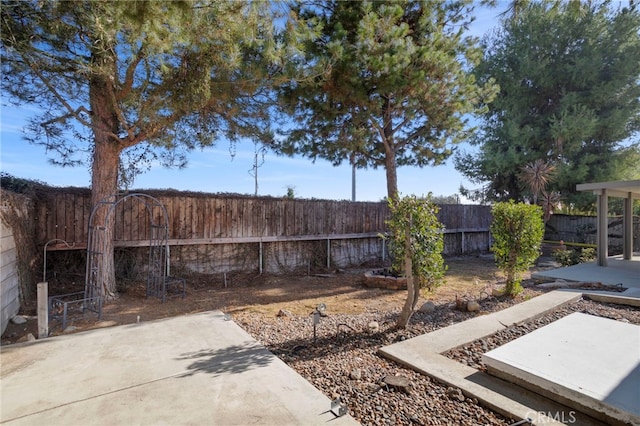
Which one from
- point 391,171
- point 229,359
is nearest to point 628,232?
point 391,171

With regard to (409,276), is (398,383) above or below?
below

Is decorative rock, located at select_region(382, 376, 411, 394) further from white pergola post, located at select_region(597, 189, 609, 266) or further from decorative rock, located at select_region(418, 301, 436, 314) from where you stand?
white pergola post, located at select_region(597, 189, 609, 266)

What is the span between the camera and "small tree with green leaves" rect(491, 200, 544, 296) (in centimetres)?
504

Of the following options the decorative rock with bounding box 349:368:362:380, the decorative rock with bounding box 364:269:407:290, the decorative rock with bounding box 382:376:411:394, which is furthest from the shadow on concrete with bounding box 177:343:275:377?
the decorative rock with bounding box 364:269:407:290

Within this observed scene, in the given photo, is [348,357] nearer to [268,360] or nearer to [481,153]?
Answer: [268,360]

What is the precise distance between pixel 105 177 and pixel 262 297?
321 cm

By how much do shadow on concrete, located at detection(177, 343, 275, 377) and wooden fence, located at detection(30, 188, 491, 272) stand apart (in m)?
3.79

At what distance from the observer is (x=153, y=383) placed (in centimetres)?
233

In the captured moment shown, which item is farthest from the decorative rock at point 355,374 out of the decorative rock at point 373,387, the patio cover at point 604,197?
the patio cover at point 604,197

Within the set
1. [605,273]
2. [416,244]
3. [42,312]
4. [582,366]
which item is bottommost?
[605,273]

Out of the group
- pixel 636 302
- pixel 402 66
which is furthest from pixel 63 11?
pixel 636 302

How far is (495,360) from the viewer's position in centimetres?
256

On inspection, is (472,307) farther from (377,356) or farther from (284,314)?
(284,314)

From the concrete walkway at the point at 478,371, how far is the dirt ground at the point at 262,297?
62 cm
